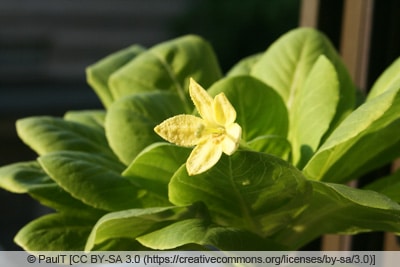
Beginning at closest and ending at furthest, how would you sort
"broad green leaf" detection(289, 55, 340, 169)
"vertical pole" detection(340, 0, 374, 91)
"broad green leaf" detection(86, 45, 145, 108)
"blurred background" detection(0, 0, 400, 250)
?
"broad green leaf" detection(289, 55, 340, 169) < "broad green leaf" detection(86, 45, 145, 108) < "vertical pole" detection(340, 0, 374, 91) < "blurred background" detection(0, 0, 400, 250)

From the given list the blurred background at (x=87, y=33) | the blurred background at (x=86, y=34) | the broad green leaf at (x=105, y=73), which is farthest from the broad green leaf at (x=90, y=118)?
the blurred background at (x=87, y=33)

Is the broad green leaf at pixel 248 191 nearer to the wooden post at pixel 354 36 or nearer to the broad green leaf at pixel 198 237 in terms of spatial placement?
the broad green leaf at pixel 198 237

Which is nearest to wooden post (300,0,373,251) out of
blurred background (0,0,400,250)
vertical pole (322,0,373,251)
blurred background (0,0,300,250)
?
vertical pole (322,0,373,251)

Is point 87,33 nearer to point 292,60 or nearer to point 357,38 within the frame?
point 357,38

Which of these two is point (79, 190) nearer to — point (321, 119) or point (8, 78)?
point (321, 119)

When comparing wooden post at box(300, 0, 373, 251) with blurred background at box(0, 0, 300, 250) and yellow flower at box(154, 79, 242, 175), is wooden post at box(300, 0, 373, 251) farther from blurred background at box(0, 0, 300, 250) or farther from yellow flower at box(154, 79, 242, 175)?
blurred background at box(0, 0, 300, 250)

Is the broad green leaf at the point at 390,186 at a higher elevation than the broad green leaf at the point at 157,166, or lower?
lower
